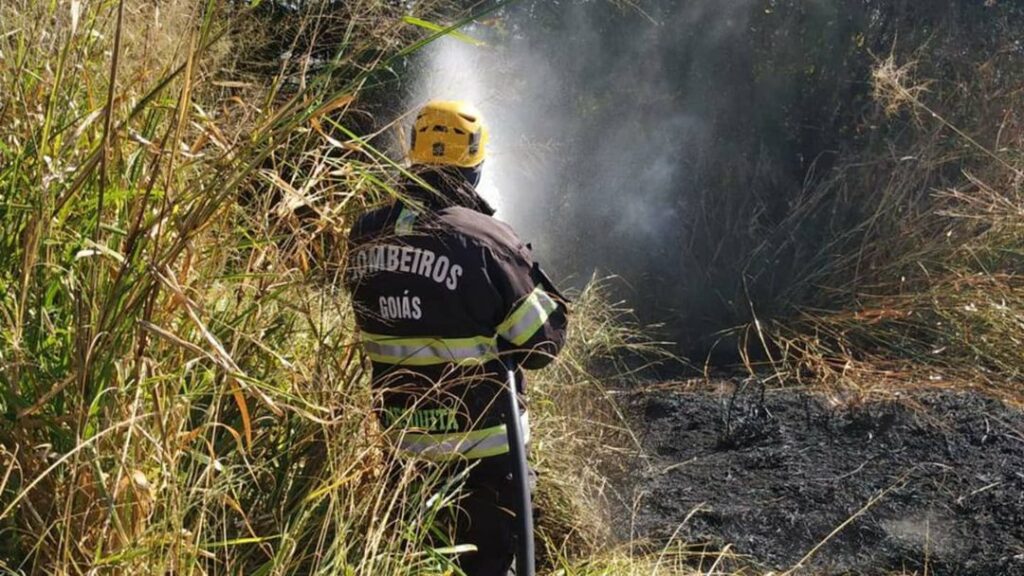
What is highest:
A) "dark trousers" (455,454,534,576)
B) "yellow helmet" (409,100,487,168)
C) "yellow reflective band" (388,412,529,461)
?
"yellow helmet" (409,100,487,168)

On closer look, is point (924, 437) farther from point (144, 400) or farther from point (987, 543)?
point (144, 400)

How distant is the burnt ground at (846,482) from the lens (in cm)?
417

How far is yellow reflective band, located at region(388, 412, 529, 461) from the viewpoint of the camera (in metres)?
2.87

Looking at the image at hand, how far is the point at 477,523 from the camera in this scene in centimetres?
313

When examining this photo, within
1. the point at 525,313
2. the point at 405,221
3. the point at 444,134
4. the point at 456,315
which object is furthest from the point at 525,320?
the point at 444,134

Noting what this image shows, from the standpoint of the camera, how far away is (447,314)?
302 cm

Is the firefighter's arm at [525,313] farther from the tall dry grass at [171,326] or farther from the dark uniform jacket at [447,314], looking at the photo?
the tall dry grass at [171,326]

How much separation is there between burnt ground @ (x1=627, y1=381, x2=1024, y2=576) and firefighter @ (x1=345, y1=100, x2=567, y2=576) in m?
1.42

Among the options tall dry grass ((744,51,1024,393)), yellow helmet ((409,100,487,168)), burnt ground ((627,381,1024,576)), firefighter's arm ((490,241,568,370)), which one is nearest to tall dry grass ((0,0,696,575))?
→ yellow helmet ((409,100,487,168))

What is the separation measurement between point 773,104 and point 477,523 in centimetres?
686

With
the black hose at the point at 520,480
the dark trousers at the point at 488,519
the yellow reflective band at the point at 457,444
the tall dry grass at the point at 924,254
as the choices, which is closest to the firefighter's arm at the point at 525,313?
the black hose at the point at 520,480

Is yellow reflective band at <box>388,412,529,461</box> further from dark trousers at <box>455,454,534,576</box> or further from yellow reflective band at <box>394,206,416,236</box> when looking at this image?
yellow reflective band at <box>394,206,416,236</box>

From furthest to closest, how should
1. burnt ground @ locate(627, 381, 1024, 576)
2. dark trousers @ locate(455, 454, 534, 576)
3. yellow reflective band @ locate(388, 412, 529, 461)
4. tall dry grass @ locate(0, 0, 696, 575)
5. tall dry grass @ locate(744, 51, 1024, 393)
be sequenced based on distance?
tall dry grass @ locate(744, 51, 1024, 393) → burnt ground @ locate(627, 381, 1024, 576) → dark trousers @ locate(455, 454, 534, 576) → yellow reflective band @ locate(388, 412, 529, 461) → tall dry grass @ locate(0, 0, 696, 575)

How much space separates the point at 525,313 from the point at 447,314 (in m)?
0.22
